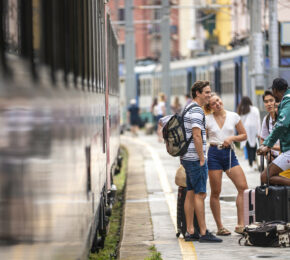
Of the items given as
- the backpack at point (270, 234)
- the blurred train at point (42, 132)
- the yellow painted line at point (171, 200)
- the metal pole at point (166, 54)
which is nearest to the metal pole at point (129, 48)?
the metal pole at point (166, 54)

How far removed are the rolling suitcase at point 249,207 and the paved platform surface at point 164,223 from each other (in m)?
0.25

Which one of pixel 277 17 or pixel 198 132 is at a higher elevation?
pixel 277 17

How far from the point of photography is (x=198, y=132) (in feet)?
30.8

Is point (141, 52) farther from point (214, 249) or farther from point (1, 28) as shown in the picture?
point (1, 28)

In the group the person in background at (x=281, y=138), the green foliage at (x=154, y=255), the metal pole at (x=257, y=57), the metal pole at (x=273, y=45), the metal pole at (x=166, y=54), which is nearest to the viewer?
the green foliage at (x=154, y=255)

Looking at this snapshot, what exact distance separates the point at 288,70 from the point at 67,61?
562 inches

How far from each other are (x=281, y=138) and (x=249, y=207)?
2.72 feet

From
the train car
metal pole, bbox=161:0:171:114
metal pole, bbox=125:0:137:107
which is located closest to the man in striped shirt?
the train car

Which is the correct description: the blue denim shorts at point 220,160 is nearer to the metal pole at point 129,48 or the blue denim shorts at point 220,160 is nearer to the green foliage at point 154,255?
the green foliage at point 154,255

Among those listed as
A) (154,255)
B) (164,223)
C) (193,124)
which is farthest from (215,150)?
(154,255)

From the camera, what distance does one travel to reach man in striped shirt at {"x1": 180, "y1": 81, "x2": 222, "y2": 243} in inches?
371

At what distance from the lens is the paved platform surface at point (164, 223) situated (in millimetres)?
9055

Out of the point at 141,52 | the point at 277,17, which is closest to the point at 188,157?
the point at 277,17

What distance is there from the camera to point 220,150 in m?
10.1
